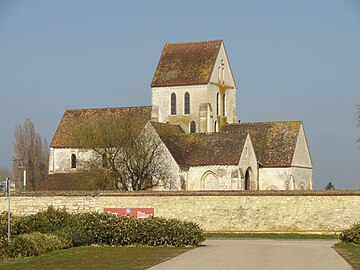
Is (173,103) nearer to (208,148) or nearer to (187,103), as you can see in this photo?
(187,103)

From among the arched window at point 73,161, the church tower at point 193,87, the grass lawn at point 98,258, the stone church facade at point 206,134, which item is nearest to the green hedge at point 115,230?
the grass lawn at point 98,258

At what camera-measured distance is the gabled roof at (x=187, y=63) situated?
7188 centimetres

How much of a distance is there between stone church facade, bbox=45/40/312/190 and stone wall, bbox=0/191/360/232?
47.0 feet

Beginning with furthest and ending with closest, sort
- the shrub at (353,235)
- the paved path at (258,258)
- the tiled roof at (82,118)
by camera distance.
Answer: the tiled roof at (82,118) < the shrub at (353,235) < the paved path at (258,258)

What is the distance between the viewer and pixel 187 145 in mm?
63281

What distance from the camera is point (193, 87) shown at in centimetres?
7162

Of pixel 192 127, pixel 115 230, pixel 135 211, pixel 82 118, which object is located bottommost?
pixel 115 230

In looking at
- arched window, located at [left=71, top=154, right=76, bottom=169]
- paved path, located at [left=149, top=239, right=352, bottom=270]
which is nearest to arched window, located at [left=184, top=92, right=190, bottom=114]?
arched window, located at [left=71, top=154, right=76, bottom=169]

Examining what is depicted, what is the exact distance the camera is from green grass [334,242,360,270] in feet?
85.9

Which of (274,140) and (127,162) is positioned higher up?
(274,140)

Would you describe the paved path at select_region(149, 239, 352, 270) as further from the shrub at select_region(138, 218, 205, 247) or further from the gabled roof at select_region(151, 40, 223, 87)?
the gabled roof at select_region(151, 40, 223, 87)

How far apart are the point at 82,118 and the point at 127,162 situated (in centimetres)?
1796

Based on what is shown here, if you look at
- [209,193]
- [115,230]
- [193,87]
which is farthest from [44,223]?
[193,87]

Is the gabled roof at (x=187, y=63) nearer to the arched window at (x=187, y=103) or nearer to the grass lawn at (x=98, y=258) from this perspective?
the arched window at (x=187, y=103)
